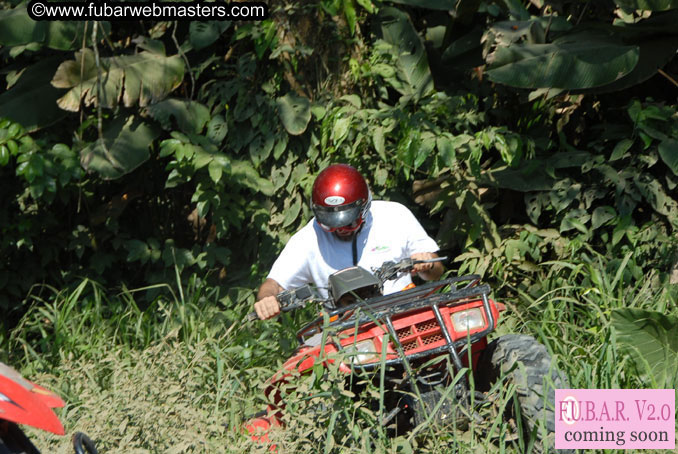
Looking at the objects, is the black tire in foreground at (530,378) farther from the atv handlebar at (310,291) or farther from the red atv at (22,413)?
the red atv at (22,413)

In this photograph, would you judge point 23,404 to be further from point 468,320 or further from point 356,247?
point 356,247

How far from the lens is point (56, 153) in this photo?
19.0 feet

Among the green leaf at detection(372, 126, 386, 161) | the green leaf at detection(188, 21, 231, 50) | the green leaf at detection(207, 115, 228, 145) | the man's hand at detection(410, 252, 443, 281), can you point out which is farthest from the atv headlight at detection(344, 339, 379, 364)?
the green leaf at detection(188, 21, 231, 50)

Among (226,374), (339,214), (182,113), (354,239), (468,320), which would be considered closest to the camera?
(468,320)

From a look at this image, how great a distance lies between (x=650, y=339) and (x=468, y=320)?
117 centimetres

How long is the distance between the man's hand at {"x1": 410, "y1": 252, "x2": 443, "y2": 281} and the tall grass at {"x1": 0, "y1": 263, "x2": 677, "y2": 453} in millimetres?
642

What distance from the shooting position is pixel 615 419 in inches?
141

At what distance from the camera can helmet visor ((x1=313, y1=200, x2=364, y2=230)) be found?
4195 mm

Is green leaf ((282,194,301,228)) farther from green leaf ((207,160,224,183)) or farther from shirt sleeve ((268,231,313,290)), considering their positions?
shirt sleeve ((268,231,313,290))

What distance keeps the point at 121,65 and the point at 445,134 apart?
2.51 m

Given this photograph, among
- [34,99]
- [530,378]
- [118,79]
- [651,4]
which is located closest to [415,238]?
[530,378]

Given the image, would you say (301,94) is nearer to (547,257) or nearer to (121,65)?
(121,65)

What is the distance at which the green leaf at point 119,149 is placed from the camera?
5785mm

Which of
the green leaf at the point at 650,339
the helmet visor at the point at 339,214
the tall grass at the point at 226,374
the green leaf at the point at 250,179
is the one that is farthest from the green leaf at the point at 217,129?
the green leaf at the point at 650,339
